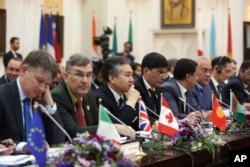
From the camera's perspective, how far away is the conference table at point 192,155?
3040 mm

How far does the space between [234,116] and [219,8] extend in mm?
8846

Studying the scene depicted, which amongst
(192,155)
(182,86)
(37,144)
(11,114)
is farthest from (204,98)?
(37,144)

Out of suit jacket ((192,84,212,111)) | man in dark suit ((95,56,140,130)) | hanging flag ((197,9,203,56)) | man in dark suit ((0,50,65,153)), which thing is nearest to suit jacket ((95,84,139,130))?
man in dark suit ((95,56,140,130))

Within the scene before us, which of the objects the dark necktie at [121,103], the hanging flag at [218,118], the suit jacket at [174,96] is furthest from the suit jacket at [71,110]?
the suit jacket at [174,96]

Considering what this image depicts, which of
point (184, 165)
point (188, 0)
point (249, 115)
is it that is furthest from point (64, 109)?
point (188, 0)

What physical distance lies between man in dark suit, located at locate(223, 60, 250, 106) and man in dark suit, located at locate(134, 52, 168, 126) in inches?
67.3

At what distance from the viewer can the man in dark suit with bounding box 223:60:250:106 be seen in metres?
6.37

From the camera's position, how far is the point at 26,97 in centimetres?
340

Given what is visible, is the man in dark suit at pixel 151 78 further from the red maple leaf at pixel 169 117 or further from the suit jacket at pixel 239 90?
the suit jacket at pixel 239 90

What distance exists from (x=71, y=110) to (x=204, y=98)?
2.29 m

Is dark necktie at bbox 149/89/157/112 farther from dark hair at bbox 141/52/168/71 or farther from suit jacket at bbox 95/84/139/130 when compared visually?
suit jacket at bbox 95/84/139/130

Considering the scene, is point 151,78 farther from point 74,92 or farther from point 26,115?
point 26,115

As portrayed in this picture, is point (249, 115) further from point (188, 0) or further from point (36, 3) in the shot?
point (188, 0)

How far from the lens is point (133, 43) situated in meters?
13.7
